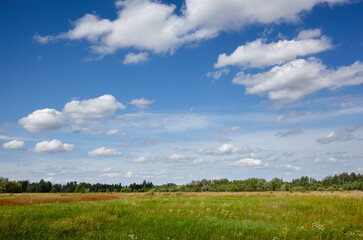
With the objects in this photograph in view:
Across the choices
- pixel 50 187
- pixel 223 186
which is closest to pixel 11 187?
pixel 50 187

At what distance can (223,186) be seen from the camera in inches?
4122

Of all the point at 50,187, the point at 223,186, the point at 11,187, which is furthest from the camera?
the point at 50,187

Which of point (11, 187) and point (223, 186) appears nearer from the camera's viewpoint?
point (11, 187)

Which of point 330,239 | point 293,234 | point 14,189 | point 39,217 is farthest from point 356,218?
point 14,189

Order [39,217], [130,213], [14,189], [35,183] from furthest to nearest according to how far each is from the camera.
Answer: [35,183], [14,189], [130,213], [39,217]

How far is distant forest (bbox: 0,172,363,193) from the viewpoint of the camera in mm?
87438

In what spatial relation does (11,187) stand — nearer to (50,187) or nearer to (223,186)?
(50,187)

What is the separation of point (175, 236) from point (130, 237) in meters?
Result: 1.93

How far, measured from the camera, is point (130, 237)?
32.5 ft

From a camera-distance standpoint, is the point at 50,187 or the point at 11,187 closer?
the point at 11,187

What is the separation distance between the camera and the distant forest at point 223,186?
87438 millimetres

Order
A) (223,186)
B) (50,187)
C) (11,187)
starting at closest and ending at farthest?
(11,187) → (223,186) → (50,187)

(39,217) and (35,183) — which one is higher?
(39,217)

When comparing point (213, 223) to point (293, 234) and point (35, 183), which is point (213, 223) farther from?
point (35, 183)
